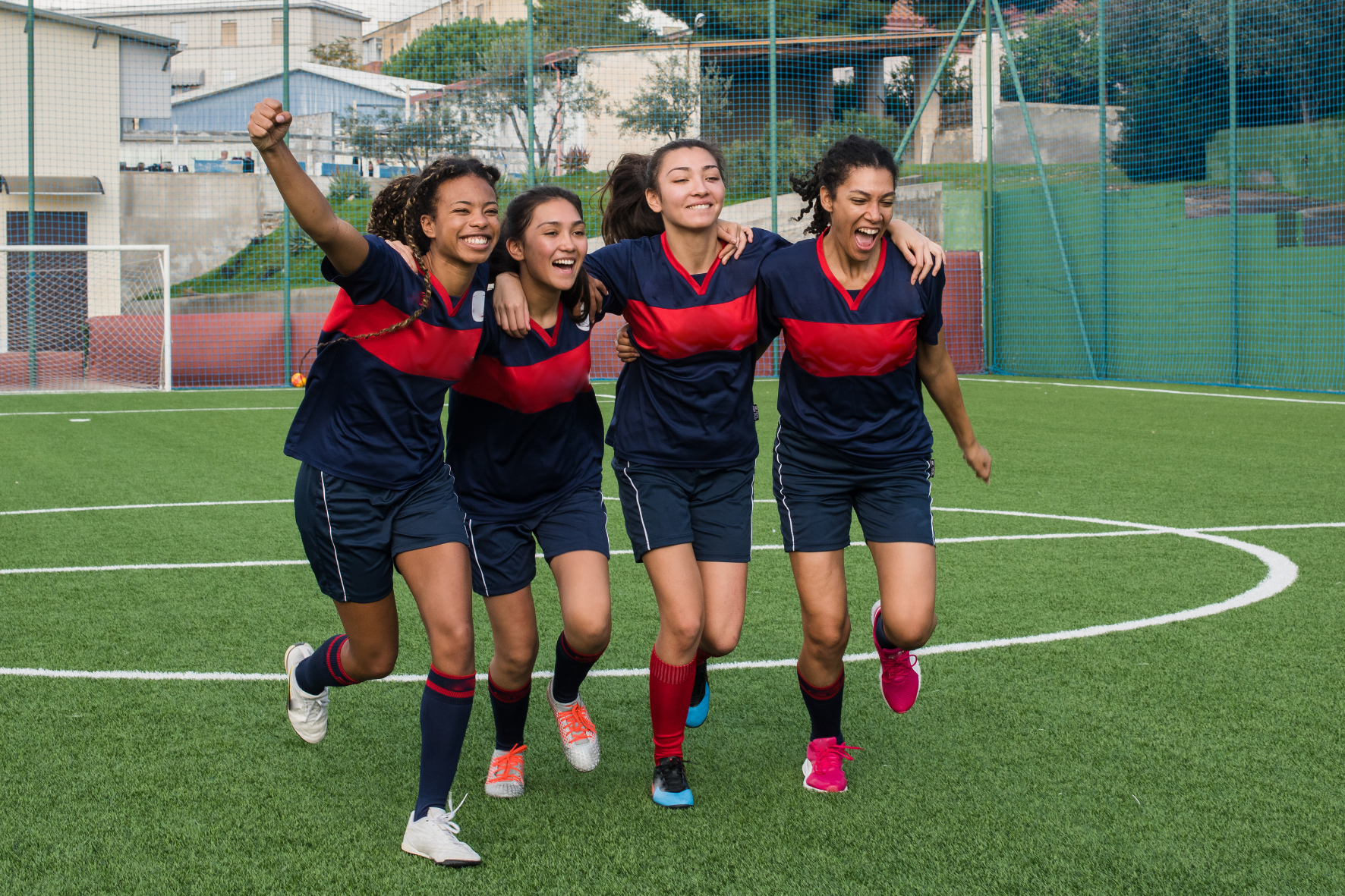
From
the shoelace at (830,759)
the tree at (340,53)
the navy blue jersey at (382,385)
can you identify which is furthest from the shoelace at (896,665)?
the tree at (340,53)

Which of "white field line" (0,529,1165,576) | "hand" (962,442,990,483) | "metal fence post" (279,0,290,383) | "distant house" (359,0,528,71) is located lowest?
"white field line" (0,529,1165,576)

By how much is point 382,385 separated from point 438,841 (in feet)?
3.64

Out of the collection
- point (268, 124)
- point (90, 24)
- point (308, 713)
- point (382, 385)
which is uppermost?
A: point (90, 24)

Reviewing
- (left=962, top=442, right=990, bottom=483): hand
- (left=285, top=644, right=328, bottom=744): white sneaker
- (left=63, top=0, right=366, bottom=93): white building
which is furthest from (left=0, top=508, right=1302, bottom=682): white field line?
(left=63, top=0, right=366, bottom=93): white building

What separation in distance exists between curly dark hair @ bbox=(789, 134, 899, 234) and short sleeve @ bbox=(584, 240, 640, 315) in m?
0.53

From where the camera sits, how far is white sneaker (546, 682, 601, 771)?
357 cm

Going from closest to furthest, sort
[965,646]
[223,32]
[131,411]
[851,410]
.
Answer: [851,410] < [965,646] < [131,411] < [223,32]

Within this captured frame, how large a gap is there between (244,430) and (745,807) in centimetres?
978

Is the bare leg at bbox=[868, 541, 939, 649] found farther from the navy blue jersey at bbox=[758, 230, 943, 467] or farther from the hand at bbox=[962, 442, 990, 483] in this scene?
the hand at bbox=[962, 442, 990, 483]

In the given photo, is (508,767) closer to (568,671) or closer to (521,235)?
(568,671)

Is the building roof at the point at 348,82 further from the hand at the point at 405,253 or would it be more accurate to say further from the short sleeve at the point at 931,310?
the hand at the point at 405,253

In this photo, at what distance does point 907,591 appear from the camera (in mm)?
3654

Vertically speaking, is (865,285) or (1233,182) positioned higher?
(1233,182)

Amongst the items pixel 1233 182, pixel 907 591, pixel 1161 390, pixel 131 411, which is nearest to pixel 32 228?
pixel 131 411
